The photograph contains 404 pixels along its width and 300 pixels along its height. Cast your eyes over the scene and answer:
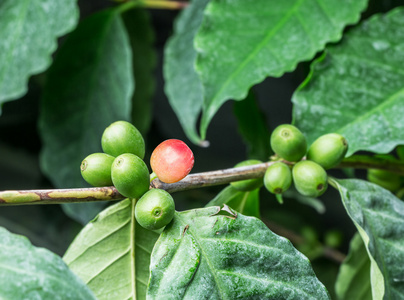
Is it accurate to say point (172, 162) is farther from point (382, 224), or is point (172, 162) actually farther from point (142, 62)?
point (142, 62)

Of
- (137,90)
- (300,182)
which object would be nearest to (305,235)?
(137,90)

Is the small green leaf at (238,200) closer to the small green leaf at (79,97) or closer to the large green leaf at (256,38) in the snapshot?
the large green leaf at (256,38)

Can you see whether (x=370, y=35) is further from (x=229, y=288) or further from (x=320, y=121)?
(x=229, y=288)

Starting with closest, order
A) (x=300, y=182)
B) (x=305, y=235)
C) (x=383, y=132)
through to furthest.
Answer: (x=300, y=182) → (x=383, y=132) → (x=305, y=235)

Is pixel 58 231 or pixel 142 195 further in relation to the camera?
pixel 58 231

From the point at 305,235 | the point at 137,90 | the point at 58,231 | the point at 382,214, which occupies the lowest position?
the point at 305,235

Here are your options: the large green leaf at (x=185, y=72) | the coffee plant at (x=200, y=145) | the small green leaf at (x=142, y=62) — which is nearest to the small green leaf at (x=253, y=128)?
the coffee plant at (x=200, y=145)

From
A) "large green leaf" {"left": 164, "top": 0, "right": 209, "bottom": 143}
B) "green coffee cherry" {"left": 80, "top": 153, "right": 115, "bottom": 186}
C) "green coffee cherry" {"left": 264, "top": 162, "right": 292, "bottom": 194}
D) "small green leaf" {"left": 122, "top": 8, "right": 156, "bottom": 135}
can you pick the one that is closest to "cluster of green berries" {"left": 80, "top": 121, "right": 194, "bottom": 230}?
"green coffee cherry" {"left": 80, "top": 153, "right": 115, "bottom": 186}
